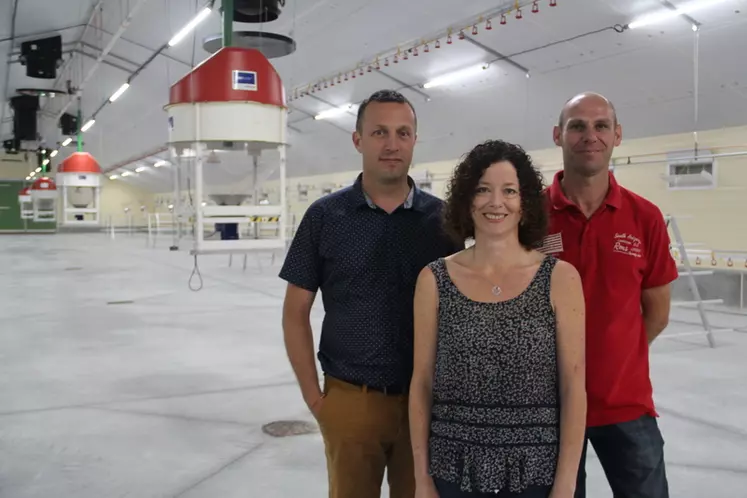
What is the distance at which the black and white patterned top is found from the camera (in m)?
1.51

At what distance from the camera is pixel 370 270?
6.44 ft

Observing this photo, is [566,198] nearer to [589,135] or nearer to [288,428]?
[589,135]

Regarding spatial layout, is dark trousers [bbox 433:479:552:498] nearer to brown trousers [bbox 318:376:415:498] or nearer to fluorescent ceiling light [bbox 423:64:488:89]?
brown trousers [bbox 318:376:415:498]

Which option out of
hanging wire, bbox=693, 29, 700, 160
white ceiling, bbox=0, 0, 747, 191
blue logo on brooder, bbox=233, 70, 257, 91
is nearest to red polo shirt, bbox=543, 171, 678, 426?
blue logo on brooder, bbox=233, 70, 257, 91

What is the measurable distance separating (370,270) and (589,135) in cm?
75

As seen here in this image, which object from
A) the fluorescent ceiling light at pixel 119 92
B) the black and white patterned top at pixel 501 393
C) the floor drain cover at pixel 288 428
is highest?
the fluorescent ceiling light at pixel 119 92

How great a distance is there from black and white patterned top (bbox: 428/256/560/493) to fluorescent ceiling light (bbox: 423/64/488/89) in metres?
9.74

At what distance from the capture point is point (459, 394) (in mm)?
1549

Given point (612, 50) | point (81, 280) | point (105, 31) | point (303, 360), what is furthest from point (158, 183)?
point (303, 360)

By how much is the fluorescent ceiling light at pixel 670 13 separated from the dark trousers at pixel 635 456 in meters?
7.05

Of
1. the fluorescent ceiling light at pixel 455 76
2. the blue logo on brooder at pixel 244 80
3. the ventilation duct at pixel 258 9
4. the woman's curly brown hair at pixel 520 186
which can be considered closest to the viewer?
the woman's curly brown hair at pixel 520 186

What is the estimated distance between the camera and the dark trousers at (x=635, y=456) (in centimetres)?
188

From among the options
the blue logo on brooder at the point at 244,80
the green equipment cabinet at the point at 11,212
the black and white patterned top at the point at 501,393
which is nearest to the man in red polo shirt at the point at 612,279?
the black and white patterned top at the point at 501,393

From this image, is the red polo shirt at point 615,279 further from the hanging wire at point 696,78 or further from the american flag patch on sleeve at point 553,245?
the hanging wire at point 696,78
